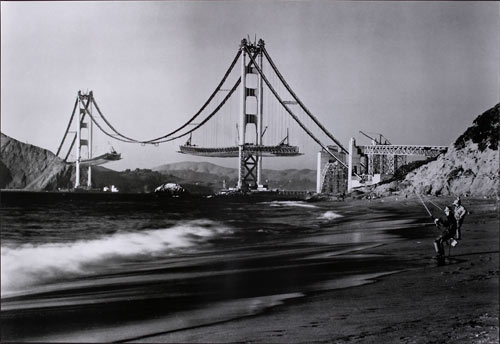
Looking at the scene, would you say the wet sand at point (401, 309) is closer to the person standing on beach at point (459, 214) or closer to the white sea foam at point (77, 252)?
the person standing on beach at point (459, 214)

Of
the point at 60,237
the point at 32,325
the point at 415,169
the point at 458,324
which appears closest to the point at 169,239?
the point at 60,237

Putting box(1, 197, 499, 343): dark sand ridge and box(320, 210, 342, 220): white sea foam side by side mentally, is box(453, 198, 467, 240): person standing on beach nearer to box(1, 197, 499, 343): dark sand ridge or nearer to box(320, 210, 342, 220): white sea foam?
box(1, 197, 499, 343): dark sand ridge

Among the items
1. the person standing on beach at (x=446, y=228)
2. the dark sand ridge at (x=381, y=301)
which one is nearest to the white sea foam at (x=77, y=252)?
the dark sand ridge at (x=381, y=301)

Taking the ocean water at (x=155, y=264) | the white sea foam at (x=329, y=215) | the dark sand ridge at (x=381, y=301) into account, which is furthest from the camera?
the white sea foam at (x=329, y=215)

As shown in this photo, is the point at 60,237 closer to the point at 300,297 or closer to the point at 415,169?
the point at 300,297

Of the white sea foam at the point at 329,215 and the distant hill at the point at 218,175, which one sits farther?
the white sea foam at the point at 329,215

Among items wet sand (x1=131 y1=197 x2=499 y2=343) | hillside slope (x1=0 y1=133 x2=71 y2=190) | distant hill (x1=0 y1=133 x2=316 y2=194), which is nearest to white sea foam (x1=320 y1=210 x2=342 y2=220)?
wet sand (x1=131 y1=197 x2=499 y2=343)

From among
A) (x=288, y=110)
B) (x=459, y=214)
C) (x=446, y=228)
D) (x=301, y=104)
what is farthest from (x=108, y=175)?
(x=459, y=214)
